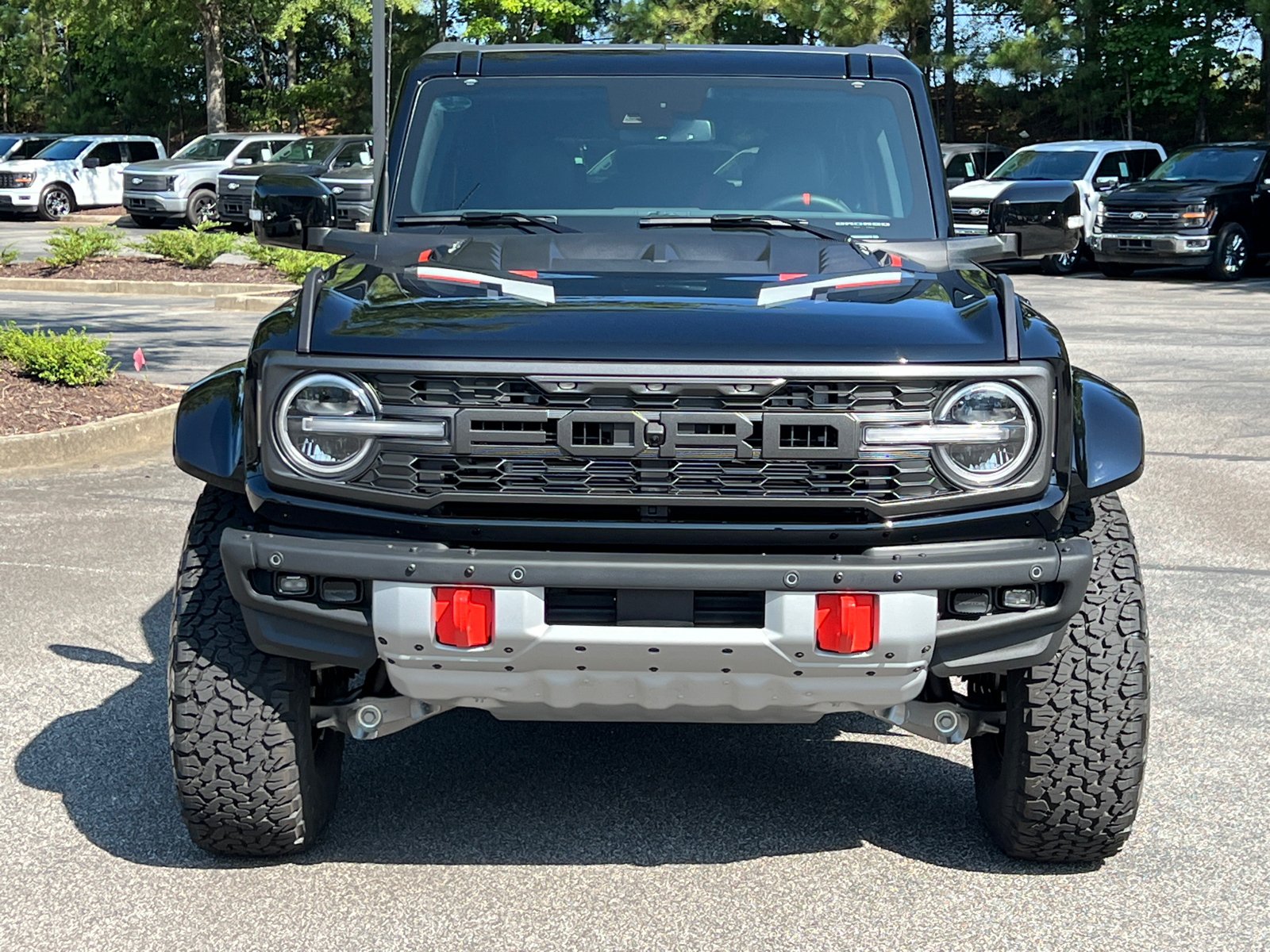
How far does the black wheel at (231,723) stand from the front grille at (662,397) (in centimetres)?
56

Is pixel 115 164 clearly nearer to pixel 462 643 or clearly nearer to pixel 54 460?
pixel 54 460

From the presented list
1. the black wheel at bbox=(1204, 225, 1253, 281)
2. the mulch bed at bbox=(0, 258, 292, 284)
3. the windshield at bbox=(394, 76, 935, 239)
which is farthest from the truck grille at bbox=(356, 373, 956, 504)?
the black wheel at bbox=(1204, 225, 1253, 281)

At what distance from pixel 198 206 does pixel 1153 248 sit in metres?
16.5

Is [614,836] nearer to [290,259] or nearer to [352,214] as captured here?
[352,214]

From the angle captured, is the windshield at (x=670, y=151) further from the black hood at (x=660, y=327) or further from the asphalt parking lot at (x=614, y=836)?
the asphalt parking lot at (x=614, y=836)

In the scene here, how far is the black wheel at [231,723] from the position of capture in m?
3.49

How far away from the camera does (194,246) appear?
63.5 ft

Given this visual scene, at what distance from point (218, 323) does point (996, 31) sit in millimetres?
25013

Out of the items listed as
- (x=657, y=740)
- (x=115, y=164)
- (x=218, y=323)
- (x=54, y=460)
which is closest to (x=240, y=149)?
(x=115, y=164)

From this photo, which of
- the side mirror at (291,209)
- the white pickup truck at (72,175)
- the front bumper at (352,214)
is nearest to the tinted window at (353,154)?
the white pickup truck at (72,175)

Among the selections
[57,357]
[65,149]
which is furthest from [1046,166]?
[65,149]

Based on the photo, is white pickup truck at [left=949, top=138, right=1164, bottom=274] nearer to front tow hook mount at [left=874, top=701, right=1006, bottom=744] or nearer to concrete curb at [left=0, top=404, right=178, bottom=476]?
concrete curb at [left=0, top=404, right=178, bottom=476]

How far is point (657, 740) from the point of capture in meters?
4.55

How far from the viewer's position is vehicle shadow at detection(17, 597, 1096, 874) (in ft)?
12.4
